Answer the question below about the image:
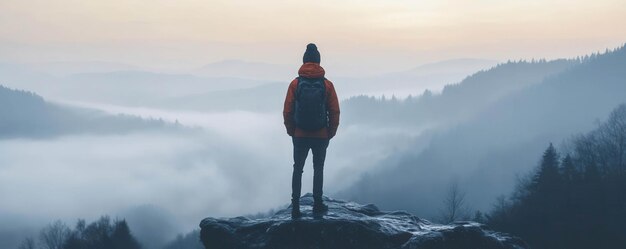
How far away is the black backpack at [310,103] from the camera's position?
34.4 feet

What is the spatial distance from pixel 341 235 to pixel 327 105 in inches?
107

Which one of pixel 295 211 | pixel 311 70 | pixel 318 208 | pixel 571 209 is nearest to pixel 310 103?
pixel 311 70

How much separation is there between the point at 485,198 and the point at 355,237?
150 meters

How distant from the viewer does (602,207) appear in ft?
157

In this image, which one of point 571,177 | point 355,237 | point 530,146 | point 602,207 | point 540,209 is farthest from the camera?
point 530,146

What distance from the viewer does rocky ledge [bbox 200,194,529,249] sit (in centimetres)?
1052

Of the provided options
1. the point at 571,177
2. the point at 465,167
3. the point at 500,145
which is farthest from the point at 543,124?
the point at 571,177

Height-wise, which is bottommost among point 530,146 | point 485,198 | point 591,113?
point 485,198

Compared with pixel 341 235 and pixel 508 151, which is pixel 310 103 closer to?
pixel 341 235

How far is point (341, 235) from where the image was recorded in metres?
10.5

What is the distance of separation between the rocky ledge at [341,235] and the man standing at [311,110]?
1314 millimetres

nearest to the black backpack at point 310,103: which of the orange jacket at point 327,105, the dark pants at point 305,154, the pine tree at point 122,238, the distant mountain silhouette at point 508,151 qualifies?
the orange jacket at point 327,105

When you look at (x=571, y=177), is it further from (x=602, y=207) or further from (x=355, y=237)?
(x=355, y=237)

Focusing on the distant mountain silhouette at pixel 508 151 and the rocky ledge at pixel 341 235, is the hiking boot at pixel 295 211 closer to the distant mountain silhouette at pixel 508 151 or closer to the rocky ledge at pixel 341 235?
the rocky ledge at pixel 341 235
